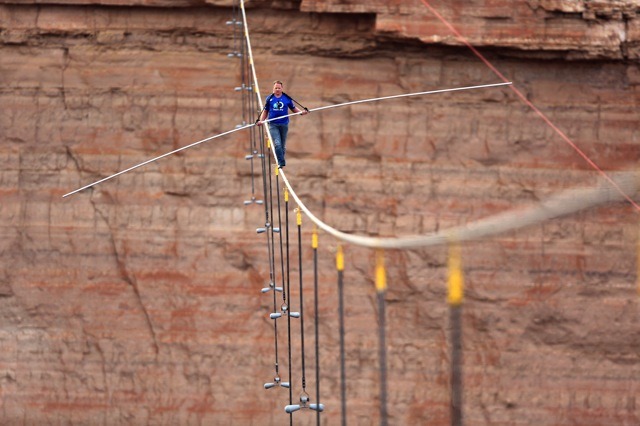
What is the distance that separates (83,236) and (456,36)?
4.28 meters

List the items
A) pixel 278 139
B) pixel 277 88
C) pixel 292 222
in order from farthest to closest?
pixel 292 222 < pixel 278 139 < pixel 277 88

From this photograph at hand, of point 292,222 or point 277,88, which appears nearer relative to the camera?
point 277,88

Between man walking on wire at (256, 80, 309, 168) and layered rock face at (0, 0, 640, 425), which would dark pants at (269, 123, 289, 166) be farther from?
layered rock face at (0, 0, 640, 425)

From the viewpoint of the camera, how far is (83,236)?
13.8m

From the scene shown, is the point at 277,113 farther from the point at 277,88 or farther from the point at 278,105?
the point at 277,88

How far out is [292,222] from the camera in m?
13.5

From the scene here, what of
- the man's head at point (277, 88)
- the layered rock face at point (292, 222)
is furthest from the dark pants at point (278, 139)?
the layered rock face at point (292, 222)

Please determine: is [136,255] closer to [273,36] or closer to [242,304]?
[242,304]

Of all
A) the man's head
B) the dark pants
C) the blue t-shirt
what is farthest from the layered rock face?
the man's head

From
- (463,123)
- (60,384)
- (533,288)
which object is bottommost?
(60,384)

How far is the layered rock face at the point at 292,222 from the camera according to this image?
13.6m

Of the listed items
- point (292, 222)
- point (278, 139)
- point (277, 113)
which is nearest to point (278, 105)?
point (277, 113)

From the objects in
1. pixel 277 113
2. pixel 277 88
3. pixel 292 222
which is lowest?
pixel 292 222

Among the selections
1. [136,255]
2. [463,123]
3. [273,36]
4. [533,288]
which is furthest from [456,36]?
[136,255]
